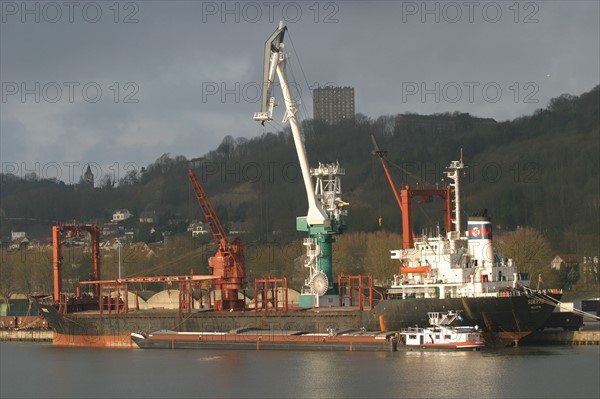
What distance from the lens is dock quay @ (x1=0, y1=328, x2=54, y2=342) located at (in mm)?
85375

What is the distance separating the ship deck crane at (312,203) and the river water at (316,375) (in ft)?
27.8

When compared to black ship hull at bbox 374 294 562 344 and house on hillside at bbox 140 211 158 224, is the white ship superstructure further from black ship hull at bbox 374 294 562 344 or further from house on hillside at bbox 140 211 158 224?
house on hillside at bbox 140 211 158 224

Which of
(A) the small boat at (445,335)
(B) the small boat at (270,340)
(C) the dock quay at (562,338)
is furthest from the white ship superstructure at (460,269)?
(B) the small boat at (270,340)

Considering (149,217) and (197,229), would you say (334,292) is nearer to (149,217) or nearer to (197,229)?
(197,229)

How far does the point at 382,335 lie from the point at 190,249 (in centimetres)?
7782

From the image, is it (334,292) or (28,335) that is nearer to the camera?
(334,292)

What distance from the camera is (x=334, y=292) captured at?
7062cm

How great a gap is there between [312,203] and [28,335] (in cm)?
2978

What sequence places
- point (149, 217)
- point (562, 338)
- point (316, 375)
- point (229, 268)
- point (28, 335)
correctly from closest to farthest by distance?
point (316, 375)
point (562, 338)
point (229, 268)
point (28, 335)
point (149, 217)

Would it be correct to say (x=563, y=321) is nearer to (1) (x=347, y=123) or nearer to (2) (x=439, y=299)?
(2) (x=439, y=299)

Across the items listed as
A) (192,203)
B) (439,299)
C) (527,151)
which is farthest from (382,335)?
(192,203)

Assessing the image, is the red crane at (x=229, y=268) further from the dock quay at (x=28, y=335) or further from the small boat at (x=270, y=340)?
the dock quay at (x=28, y=335)

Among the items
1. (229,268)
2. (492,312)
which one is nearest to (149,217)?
(229,268)

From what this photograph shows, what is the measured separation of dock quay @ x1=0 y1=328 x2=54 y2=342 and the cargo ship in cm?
612
